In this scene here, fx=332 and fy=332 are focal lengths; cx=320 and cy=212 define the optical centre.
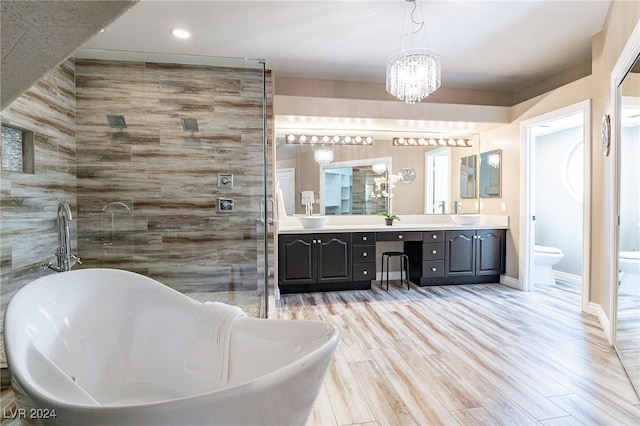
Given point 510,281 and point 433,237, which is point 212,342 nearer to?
point 433,237

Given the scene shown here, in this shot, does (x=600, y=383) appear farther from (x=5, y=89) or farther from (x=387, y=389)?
(x=5, y=89)

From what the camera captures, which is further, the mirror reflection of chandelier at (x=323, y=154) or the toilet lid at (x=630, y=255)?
the mirror reflection of chandelier at (x=323, y=154)

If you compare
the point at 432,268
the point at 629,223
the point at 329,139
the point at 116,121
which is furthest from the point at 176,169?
the point at 629,223

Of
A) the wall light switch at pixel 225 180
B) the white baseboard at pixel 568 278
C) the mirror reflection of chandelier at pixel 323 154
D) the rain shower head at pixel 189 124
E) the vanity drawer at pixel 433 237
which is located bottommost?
the white baseboard at pixel 568 278

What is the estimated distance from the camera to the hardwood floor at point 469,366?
1.72 metres

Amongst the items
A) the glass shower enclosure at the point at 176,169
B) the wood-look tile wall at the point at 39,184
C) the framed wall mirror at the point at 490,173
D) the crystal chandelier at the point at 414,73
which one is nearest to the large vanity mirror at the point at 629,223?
the crystal chandelier at the point at 414,73

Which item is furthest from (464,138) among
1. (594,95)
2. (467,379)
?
(467,379)

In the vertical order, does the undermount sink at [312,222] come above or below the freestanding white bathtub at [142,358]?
above

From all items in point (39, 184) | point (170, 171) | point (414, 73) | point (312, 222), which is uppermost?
point (414, 73)

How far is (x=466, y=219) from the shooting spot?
4605 millimetres

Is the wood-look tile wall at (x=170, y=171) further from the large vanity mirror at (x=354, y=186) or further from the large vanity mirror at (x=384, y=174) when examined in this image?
the large vanity mirror at (x=354, y=186)

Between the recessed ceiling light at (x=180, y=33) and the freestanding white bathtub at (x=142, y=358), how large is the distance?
2439 mm

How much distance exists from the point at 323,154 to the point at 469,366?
120 inches

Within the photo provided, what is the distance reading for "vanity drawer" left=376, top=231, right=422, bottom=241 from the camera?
412 centimetres
